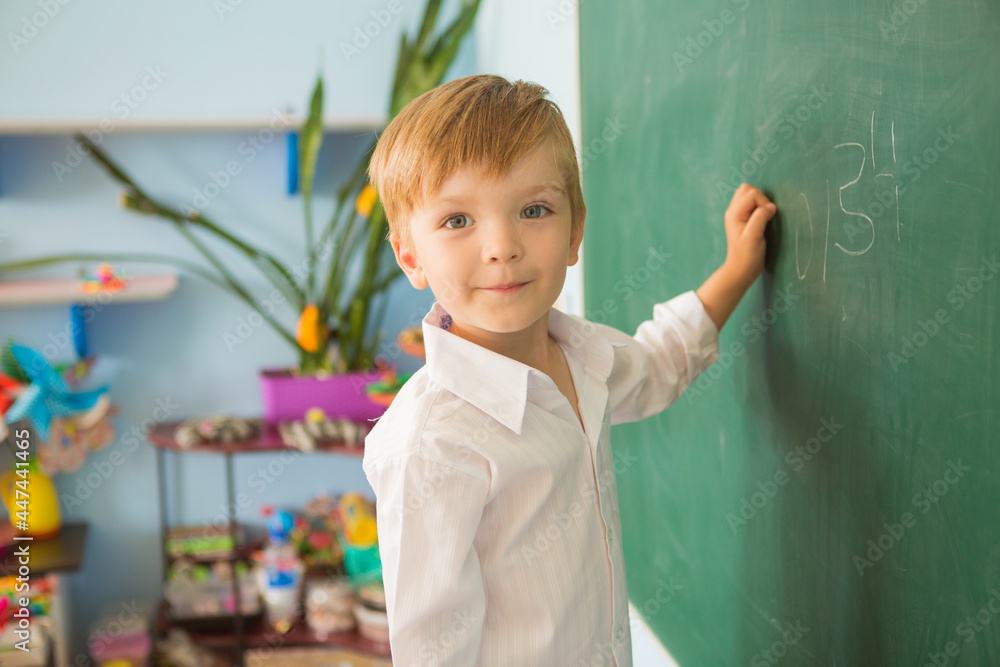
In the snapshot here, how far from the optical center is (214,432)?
215 cm

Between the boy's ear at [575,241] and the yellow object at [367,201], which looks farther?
the yellow object at [367,201]

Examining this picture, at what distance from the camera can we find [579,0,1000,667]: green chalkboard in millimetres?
611

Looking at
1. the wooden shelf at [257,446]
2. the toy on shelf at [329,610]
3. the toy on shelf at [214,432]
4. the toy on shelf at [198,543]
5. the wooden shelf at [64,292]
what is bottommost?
the toy on shelf at [329,610]

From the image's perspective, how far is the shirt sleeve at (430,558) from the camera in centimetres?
76

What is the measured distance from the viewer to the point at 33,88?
7.57 feet

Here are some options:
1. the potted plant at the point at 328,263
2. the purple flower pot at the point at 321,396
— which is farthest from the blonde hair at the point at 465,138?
the purple flower pot at the point at 321,396

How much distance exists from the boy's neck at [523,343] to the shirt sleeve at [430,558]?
18 centimetres

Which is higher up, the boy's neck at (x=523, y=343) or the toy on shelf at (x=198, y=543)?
the boy's neck at (x=523, y=343)

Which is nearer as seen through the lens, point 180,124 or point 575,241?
point 575,241

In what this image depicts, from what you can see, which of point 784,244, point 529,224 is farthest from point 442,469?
point 784,244

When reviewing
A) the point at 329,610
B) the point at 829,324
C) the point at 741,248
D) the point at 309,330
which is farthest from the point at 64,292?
the point at 829,324

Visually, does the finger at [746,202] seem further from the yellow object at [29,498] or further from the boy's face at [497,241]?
the yellow object at [29,498]

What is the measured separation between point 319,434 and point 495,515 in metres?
1.43

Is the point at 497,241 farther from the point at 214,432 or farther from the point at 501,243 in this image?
the point at 214,432
